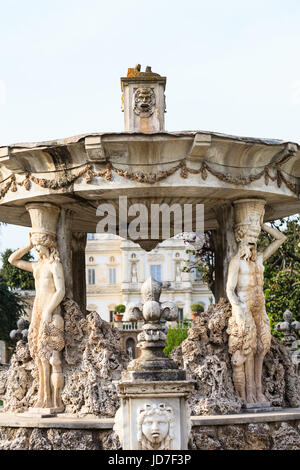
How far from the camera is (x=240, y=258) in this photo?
10.3 meters

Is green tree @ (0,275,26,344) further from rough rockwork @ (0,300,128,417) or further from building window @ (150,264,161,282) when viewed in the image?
building window @ (150,264,161,282)

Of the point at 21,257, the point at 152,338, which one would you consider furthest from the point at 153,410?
the point at 21,257

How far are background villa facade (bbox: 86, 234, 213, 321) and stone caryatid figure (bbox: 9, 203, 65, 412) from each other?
52.6 metres

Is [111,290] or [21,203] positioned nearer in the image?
[21,203]

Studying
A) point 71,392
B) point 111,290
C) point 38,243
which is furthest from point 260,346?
point 111,290

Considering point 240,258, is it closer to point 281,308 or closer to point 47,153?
point 47,153

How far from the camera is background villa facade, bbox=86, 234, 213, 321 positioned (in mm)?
66250

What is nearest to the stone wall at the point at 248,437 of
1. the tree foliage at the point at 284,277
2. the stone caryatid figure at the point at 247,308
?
the stone caryatid figure at the point at 247,308

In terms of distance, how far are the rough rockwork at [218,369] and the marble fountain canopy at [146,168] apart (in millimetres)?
1804

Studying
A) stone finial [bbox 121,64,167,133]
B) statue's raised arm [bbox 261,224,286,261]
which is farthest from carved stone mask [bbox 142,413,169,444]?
stone finial [bbox 121,64,167,133]

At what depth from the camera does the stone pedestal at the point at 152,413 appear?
22.5ft

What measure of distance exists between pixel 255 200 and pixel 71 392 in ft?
12.0

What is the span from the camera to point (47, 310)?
33.3 feet

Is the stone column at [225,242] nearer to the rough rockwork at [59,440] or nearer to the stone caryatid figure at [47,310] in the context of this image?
the stone caryatid figure at [47,310]
